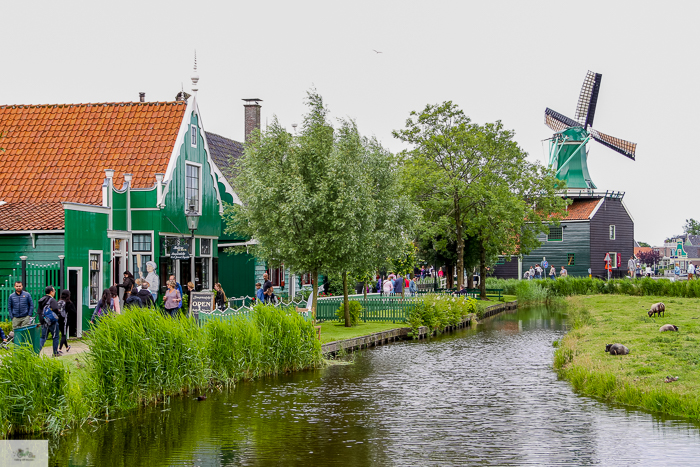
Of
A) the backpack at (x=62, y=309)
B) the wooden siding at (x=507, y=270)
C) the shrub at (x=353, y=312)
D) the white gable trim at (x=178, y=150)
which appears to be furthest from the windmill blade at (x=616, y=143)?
the backpack at (x=62, y=309)

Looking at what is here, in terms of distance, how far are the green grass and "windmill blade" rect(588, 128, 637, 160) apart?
1927 inches

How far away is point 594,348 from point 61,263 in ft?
43.7

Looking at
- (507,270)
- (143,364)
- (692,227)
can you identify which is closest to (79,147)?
(143,364)

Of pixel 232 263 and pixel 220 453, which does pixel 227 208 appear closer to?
pixel 232 263

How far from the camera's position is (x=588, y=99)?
70.6 metres

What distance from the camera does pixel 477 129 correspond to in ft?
139

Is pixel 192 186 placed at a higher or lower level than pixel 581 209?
lower

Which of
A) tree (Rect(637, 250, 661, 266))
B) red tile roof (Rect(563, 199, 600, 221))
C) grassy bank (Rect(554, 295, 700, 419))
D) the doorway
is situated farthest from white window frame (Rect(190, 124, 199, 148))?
tree (Rect(637, 250, 661, 266))

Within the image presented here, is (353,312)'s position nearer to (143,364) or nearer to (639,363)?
(639,363)

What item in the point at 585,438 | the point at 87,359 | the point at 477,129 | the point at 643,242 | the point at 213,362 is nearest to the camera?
the point at 585,438

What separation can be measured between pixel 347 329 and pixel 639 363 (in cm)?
1074

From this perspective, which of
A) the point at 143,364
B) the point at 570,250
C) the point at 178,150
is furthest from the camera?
the point at 570,250

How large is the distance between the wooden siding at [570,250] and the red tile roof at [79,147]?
44.5 meters

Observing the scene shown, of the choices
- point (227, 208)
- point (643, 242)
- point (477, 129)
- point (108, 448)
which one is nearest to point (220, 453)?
point (108, 448)
